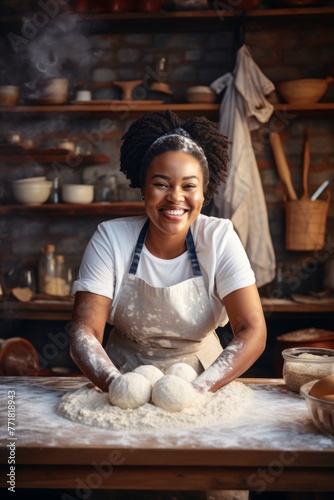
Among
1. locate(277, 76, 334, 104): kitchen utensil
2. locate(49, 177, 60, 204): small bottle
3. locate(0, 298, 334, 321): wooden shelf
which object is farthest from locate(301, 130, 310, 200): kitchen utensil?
locate(49, 177, 60, 204): small bottle

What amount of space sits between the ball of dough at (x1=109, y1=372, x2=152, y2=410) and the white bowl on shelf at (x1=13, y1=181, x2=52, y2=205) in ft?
9.26

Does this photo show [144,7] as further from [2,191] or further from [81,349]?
[81,349]

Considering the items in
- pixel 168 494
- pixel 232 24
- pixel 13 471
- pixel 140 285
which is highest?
pixel 232 24

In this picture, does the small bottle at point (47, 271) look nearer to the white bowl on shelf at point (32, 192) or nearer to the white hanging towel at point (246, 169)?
the white bowl on shelf at point (32, 192)

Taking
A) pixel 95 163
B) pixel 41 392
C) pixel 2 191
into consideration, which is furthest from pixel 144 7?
pixel 41 392

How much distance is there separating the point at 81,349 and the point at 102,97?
9.88 feet

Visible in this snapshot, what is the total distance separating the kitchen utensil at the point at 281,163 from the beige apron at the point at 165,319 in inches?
89.3

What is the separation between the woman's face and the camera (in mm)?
2027

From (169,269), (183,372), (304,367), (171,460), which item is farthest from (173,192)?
(171,460)

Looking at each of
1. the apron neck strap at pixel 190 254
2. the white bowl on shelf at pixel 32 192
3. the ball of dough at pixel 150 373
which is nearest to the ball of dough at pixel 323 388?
the ball of dough at pixel 150 373

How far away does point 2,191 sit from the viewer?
452 centimetres

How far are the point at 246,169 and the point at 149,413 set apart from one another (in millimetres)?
2751

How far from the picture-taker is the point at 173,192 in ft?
6.63

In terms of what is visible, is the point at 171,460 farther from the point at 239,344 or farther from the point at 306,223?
the point at 306,223
